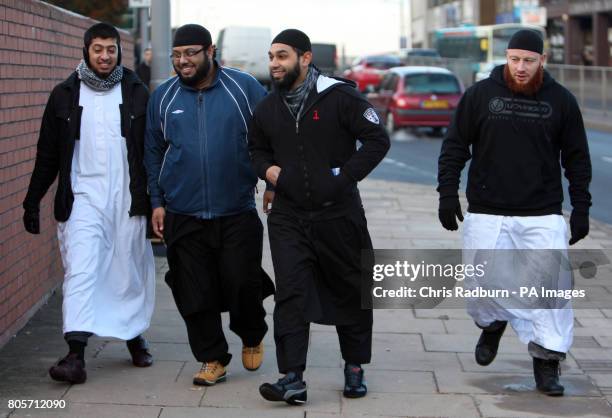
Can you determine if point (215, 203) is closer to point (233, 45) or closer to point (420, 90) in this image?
point (420, 90)

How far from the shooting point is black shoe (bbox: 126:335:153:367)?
21.8ft

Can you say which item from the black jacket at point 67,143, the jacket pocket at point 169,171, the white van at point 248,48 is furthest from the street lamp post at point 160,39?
the white van at point 248,48

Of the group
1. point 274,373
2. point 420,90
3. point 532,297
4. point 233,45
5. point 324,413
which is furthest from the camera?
point 233,45

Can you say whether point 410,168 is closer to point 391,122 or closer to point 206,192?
point 391,122

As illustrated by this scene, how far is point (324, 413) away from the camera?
18.9ft

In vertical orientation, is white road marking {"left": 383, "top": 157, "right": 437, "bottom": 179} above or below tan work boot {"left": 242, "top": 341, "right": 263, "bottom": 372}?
below

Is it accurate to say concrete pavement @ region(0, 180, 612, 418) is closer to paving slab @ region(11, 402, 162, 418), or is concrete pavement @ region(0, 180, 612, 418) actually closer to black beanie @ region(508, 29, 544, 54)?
paving slab @ region(11, 402, 162, 418)

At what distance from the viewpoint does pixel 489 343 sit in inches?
253

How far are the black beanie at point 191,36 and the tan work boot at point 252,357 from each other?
5.21 ft

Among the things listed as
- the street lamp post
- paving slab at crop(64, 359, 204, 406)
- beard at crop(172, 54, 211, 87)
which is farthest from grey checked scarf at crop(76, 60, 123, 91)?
the street lamp post

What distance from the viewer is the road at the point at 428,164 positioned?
1634cm

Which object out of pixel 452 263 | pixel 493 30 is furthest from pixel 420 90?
pixel 493 30

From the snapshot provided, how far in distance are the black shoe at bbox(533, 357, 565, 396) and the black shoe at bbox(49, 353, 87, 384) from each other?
224 centimetres

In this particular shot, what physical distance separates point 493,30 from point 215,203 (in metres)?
46.3
